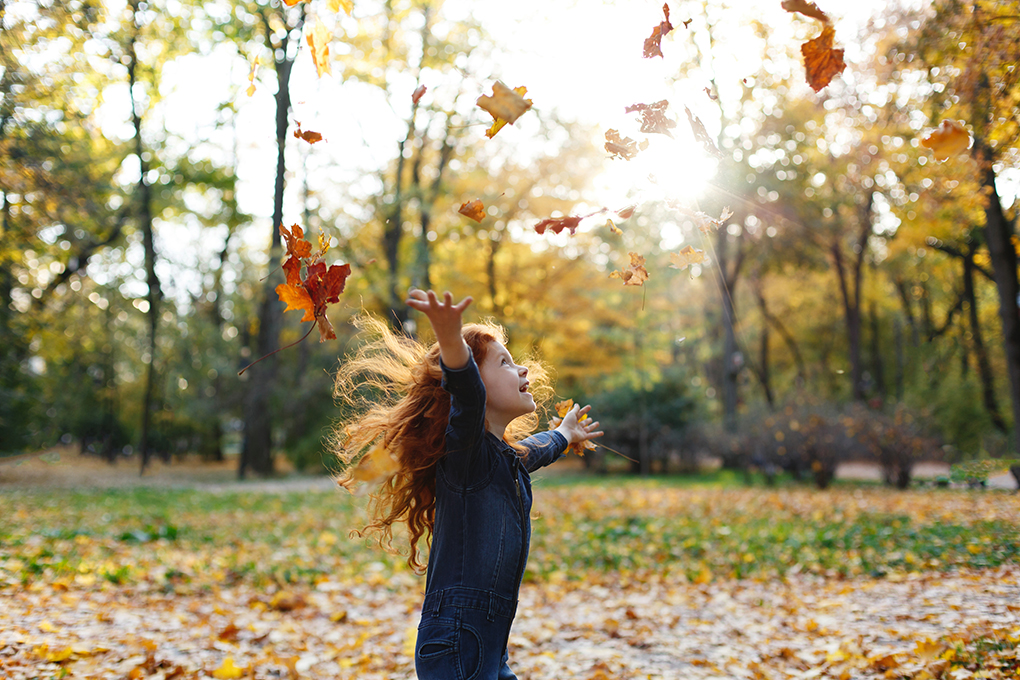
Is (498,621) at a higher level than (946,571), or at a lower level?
higher

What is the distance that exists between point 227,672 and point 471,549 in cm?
197

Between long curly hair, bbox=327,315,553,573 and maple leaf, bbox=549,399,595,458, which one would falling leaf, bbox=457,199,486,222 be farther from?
maple leaf, bbox=549,399,595,458

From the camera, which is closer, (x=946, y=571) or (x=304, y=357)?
(x=946, y=571)

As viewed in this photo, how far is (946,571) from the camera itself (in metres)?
5.18

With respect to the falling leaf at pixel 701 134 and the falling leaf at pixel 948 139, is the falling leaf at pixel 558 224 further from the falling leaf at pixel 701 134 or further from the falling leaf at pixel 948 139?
the falling leaf at pixel 948 139

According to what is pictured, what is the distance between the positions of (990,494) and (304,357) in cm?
1816

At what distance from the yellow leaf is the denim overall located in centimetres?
175

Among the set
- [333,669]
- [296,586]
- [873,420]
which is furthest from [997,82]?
[873,420]

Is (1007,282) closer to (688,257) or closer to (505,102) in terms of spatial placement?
(688,257)

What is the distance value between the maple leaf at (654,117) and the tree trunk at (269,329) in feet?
44.6

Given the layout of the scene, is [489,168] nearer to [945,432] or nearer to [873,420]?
[873,420]

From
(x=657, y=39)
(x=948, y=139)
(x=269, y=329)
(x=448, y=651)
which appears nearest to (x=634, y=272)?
(x=657, y=39)

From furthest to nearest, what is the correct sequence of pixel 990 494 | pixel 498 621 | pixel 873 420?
pixel 873 420 < pixel 990 494 < pixel 498 621

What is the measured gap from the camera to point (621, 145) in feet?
8.43
